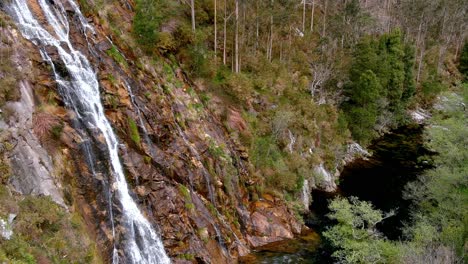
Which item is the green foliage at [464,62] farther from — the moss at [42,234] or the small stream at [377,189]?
the moss at [42,234]

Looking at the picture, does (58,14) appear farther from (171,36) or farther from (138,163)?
(171,36)

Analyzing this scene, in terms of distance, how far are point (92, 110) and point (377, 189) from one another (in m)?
28.1

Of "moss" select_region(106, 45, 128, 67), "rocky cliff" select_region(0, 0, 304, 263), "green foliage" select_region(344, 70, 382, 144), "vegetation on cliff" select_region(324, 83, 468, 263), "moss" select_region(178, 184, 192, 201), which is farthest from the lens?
"green foliage" select_region(344, 70, 382, 144)

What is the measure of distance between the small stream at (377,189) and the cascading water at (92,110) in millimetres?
7885

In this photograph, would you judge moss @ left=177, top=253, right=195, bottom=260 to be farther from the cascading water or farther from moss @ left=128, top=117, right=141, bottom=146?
moss @ left=128, top=117, right=141, bottom=146

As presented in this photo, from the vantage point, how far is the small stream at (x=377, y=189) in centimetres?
2572

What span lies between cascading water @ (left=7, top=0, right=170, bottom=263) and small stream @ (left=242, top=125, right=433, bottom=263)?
7.88 metres

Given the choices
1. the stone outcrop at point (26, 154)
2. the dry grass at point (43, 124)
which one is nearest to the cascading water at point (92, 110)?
the dry grass at point (43, 124)

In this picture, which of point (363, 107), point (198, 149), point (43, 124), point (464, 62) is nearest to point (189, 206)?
point (198, 149)

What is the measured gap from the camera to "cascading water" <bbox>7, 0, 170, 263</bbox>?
18062 millimetres

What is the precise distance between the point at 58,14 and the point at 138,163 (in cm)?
909

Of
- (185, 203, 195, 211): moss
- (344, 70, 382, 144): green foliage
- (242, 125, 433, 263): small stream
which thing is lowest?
(242, 125, 433, 263): small stream

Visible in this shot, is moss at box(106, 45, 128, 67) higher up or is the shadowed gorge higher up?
moss at box(106, 45, 128, 67)

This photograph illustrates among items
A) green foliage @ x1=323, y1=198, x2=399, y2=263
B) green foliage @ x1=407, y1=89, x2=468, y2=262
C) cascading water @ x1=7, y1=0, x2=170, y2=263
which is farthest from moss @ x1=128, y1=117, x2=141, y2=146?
green foliage @ x1=407, y1=89, x2=468, y2=262
